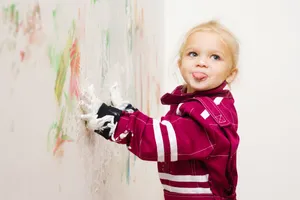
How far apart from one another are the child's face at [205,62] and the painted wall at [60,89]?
0.17 meters

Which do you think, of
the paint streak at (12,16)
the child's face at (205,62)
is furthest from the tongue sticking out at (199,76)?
the paint streak at (12,16)

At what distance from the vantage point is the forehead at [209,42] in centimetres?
84

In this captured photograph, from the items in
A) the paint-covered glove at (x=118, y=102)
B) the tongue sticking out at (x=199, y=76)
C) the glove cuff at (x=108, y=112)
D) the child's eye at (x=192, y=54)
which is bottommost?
the glove cuff at (x=108, y=112)

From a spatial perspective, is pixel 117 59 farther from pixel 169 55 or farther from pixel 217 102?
pixel 169 55

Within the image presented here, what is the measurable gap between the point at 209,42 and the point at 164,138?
210mm

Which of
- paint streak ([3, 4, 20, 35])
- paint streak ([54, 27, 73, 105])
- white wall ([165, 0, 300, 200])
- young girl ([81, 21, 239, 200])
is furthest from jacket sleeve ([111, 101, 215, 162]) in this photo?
white wall ([165, 0, 300, 200])

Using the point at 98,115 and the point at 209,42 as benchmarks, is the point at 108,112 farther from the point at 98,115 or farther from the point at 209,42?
the point at 209,42

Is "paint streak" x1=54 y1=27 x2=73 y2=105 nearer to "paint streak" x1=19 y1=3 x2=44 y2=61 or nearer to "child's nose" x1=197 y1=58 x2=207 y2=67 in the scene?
"paint streak" x1=19 y1=3 x2=44 y2=61

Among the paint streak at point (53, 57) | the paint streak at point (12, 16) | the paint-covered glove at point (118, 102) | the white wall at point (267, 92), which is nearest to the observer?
the paint streak at point (12, 16)

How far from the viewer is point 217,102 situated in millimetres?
817

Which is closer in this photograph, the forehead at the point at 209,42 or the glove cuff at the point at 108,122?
the glove cuff at the point at 108,122

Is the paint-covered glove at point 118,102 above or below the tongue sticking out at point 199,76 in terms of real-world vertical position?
below

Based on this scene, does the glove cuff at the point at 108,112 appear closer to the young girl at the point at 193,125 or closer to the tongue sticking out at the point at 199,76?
the young girl at the point at 193,125

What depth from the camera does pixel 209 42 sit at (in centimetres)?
84
